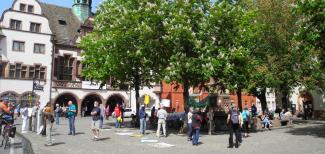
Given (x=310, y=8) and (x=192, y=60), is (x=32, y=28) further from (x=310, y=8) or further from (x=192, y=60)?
(x=310, y=8)

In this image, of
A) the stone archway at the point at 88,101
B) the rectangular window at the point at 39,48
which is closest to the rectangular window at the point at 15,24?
the rectangular window at the point at 39,48

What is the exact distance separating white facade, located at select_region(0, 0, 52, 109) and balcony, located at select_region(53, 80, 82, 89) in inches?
37.8

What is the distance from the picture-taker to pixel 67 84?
4766cm

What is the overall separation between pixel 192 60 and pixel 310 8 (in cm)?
676

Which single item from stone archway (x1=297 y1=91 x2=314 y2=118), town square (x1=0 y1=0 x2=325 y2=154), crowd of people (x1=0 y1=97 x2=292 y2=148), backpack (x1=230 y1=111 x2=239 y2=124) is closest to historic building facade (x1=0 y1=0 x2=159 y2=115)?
town square (x1=0 y1=0 x2=325 y2=154)

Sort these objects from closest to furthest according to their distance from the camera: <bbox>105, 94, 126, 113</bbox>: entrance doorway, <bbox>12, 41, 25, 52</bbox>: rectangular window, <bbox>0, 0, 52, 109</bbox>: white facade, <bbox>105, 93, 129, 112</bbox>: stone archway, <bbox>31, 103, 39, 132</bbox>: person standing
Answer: <bbox>31, 103, 39, 132</bbox>: person standing
<bbox>0, 0, 52, 109</bbox>: white facade
<bbox>12, 41, 25, 52</bbox>: rectangular window
<bbox>105, 93, 129, 112</bbox>: stone archway
<bbox>105, 94, 126, 113</bbox>: entrance doorway

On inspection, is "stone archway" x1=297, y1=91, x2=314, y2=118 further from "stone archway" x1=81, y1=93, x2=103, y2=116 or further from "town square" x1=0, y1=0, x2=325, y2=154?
"stone archway" x1=81, y1=93, x2=103, y2=116

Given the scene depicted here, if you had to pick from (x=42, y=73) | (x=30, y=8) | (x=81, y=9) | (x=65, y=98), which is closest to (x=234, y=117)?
(x=42, y=73)

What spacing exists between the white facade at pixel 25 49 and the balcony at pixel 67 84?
0.96m

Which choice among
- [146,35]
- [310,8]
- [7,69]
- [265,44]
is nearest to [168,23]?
[146,35]

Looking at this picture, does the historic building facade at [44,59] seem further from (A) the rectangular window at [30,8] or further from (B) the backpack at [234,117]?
(B) the backpack at [234,117]

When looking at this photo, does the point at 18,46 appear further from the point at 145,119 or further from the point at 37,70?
the point at 145,119

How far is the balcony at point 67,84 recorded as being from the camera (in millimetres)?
46844

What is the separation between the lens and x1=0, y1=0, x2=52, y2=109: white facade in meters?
Result: 43.0
